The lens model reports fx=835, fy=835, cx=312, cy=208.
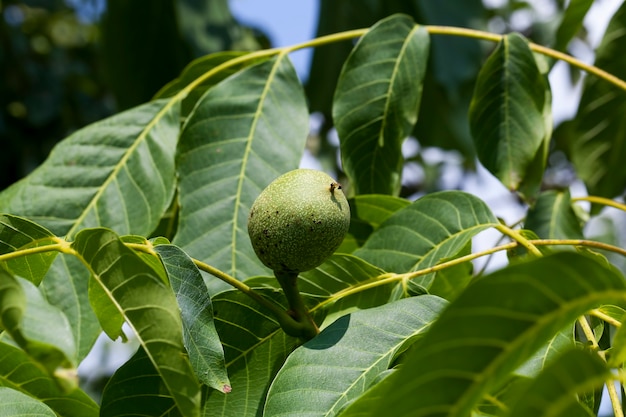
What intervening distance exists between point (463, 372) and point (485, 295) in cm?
6

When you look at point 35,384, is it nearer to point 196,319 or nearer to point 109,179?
point 196,319

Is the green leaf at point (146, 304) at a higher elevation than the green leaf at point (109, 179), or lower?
higher

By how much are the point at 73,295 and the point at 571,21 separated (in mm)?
1176

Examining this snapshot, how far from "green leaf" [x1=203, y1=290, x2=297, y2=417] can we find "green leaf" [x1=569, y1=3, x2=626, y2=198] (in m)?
1.04

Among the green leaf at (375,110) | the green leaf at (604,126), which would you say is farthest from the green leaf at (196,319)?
the green leaf at (604,126)

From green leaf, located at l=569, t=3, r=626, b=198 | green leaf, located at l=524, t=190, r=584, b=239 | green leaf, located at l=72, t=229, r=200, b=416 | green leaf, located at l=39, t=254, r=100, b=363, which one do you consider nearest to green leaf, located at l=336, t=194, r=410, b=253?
green leaf, located at l=524, t=190, r=584, b=239

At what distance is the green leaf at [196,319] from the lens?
0.90m

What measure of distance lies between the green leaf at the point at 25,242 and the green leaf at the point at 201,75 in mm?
583

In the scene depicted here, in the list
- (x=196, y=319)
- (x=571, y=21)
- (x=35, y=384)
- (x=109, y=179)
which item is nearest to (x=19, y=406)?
(x=35, y=384)

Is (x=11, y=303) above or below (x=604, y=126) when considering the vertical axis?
above

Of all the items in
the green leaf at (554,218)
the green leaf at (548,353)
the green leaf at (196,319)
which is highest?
the green leaf at (196,319)

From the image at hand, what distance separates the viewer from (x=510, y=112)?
4.83 ft

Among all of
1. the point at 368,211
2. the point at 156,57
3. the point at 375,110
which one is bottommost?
the point at 156,57

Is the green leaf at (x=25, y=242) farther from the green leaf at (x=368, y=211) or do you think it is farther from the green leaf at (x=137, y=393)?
the green leaf at (x=368, y=211)
